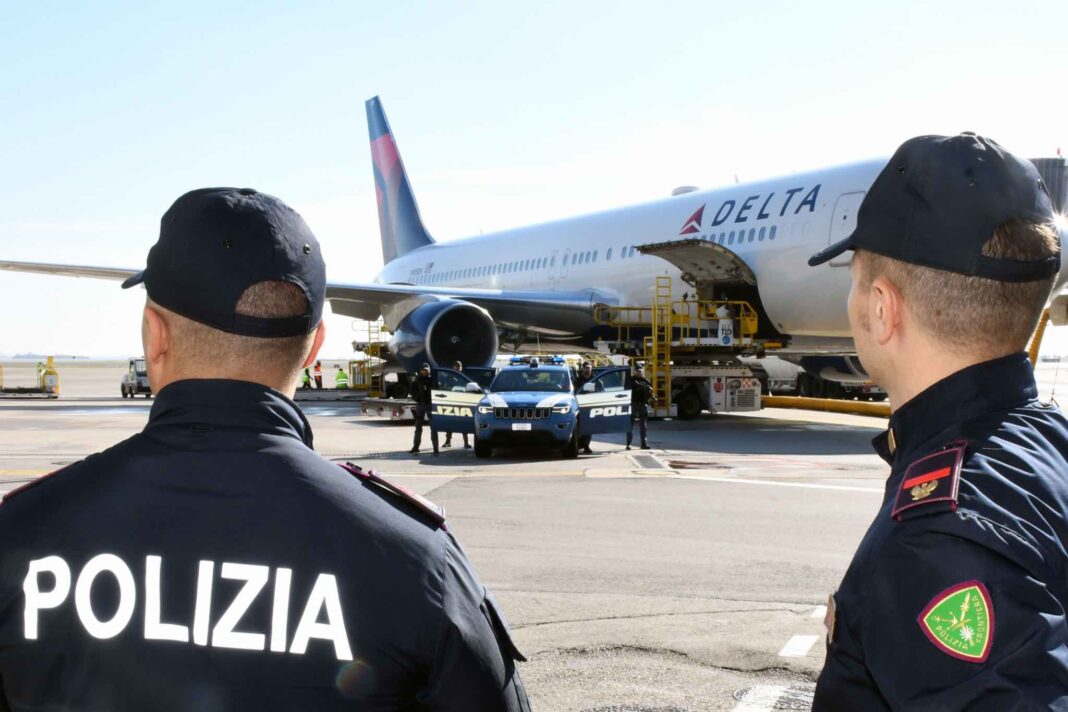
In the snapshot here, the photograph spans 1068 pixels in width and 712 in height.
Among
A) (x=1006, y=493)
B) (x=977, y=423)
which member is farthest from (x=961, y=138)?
(x=1006, y=493)

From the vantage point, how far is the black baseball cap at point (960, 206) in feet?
6.16

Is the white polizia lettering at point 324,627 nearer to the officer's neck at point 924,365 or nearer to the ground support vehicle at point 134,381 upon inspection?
the officer's neck at point 924,365

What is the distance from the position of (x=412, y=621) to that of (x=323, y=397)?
3404 cm

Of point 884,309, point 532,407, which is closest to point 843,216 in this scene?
point 532,407

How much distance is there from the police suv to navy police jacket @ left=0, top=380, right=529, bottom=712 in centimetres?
1318

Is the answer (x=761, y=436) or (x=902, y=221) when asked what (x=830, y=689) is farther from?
(x=761, y=436)

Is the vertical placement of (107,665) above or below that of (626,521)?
above

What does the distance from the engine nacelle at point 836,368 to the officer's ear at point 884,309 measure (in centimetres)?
2108

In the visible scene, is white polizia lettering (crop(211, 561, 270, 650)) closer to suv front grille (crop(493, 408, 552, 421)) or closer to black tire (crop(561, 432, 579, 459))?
suv front grille (crop(493, 408, 552, 421))

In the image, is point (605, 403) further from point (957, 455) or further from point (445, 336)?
point (957, 455)

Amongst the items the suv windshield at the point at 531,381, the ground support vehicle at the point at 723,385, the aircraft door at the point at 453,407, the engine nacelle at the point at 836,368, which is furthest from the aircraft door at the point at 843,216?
the aircraft door at the point at 453,407

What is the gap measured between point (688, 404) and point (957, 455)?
68.7 feet

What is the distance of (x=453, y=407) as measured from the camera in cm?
1573

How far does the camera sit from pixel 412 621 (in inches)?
67.1
